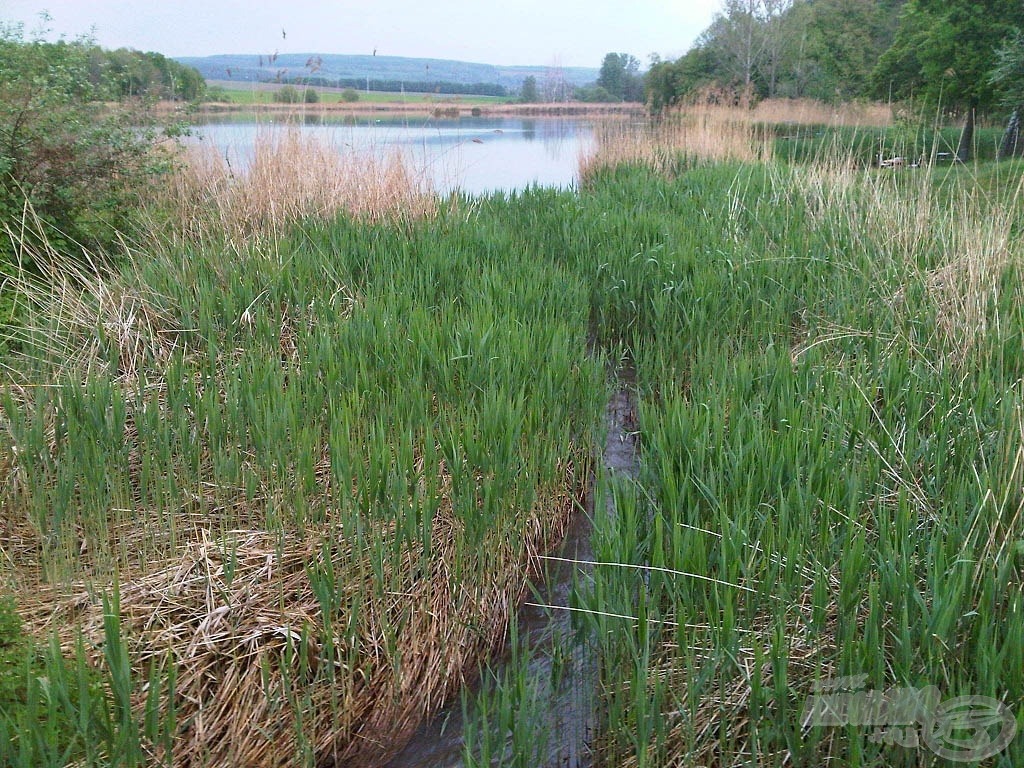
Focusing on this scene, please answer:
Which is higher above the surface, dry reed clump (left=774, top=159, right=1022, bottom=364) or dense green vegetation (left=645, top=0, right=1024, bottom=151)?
dense green vegetation (left=645, top=0, right=1024, bottom=151)

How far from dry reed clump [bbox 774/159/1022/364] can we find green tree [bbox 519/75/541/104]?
58.8ft

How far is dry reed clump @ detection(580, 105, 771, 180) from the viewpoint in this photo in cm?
1167

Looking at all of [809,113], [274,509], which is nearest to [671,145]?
[809,113]

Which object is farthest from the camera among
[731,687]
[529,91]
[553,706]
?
[529,91]

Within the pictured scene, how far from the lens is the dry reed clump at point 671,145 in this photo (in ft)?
38.3

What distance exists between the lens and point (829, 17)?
34250 mm

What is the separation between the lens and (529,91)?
2430cm

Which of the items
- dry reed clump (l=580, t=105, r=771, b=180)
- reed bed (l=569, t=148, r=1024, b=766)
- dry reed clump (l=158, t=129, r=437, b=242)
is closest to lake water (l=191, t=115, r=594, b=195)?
dry reed clump (l=158, t=129, r=437, b=242)

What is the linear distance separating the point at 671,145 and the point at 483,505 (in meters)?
11.0

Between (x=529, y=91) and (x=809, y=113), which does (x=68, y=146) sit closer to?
(x=809, y=113)

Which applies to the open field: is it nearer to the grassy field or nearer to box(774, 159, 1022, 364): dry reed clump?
the grassy field

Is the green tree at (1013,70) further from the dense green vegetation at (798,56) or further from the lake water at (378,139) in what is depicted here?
the lake water at (378,139)

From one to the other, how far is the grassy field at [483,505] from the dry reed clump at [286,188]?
1.25 metres

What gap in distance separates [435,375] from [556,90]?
17.8m
